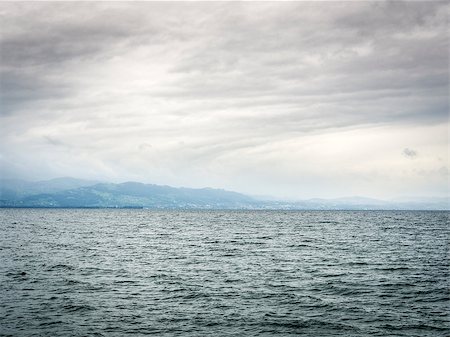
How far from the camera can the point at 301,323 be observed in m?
33.5

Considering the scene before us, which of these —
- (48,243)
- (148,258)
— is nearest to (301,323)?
(148,258)

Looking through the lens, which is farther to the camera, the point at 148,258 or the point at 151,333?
the point at 148,258

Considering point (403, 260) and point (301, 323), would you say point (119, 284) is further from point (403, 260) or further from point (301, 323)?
point (403, 260)

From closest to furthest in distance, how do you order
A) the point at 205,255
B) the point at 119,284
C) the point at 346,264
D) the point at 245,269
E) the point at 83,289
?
the point at 83,289 < the point at 119,284 < the point at 245,269 < the point at 346,264 < the point at 205,255

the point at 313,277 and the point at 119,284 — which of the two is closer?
the point at 119,284

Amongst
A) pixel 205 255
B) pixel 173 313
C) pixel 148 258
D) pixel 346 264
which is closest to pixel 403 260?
pixel 346 264

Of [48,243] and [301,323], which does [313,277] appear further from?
[48,243]

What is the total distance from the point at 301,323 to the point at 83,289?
2427cm

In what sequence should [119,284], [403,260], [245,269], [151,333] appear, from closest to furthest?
[151,333] → [119,284] → [245,269] → [403,260]

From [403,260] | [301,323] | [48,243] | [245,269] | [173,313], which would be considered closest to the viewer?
[301,323]

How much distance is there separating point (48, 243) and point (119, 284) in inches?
2071

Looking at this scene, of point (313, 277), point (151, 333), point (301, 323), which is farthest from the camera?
point (313, 277)

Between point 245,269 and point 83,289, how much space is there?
22.4 metres

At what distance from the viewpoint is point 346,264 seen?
6412cm
